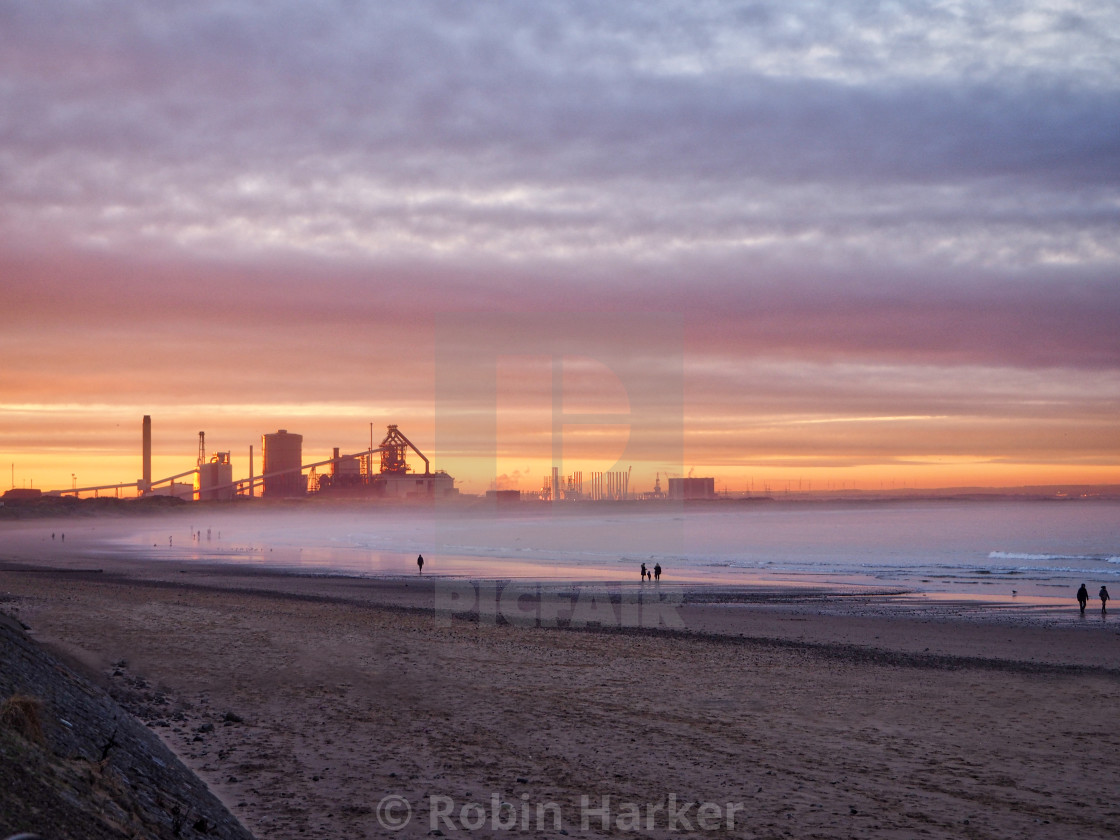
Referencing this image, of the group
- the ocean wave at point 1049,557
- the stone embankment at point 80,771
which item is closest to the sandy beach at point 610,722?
the stone embankment at point 80,771

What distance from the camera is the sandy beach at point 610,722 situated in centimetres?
870

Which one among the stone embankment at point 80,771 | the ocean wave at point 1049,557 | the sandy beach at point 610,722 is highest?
the stone embankment at point 80,771

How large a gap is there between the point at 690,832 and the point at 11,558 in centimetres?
6056

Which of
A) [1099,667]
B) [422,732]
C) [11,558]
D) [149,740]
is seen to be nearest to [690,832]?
[422,732]

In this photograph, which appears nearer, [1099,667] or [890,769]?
[890,769]

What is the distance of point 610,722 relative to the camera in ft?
40.7

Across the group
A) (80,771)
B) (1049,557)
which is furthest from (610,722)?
(1049,557)

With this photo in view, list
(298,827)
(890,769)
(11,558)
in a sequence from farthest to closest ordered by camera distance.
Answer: (11,558), (890,769), (298,827)

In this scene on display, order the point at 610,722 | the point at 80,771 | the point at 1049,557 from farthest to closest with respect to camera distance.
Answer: the point at 1049,557
the point at 610,722
the point at 80,771

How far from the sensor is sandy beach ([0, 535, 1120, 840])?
8.70 m

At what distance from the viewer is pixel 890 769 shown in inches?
411

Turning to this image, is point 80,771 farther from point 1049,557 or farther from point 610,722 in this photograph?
point 1049,557

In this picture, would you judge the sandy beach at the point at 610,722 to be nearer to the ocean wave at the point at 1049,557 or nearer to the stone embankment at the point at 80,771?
the stone embankment at the point at 80,771

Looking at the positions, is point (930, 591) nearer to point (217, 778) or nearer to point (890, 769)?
point (890, 769)
